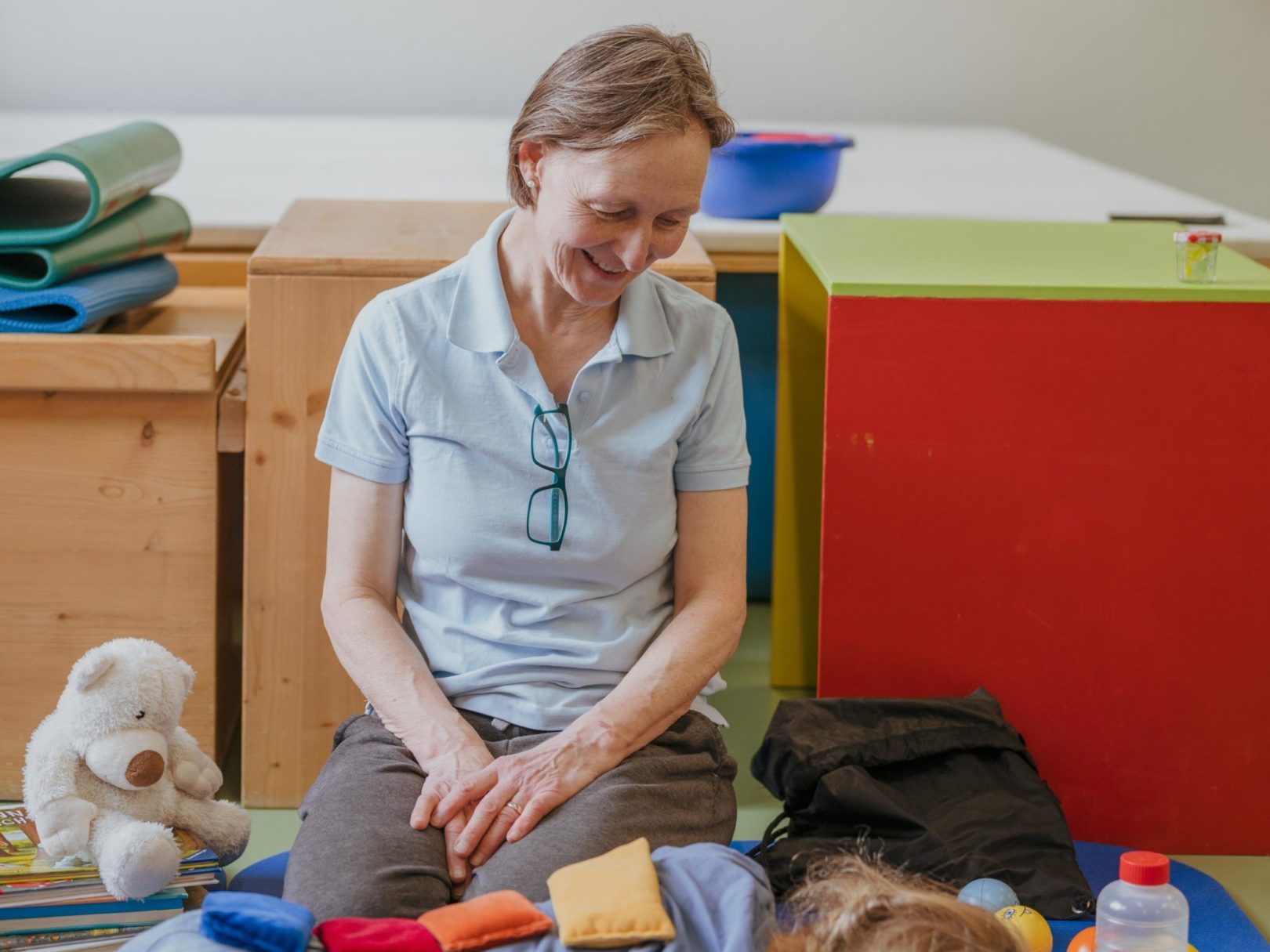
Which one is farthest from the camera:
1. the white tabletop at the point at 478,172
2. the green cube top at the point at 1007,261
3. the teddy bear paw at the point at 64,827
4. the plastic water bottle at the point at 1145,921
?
the white tabletop at the point at 478,172

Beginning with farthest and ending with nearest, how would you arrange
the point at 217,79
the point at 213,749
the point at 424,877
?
the point at 217,79 < the point at 213,749 < the point at 424,877

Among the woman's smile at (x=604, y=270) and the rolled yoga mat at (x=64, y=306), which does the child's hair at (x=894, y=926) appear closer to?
the woman's smile at (x=604, y=270)

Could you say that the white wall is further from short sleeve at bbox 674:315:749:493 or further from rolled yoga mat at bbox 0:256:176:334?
short sleeve at bbox 674:315:749:493

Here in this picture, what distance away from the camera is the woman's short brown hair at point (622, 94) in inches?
52.2

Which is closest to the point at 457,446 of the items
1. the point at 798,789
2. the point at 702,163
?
the point at 702,163

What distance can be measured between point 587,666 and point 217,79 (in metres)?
3.91

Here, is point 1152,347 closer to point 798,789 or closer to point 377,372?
point 798,789

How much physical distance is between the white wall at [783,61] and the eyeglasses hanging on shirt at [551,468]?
353 cm

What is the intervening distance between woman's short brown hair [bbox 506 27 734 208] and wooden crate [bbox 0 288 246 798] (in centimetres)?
68

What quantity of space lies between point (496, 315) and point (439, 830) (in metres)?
0.52

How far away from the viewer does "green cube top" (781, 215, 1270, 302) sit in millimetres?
1730

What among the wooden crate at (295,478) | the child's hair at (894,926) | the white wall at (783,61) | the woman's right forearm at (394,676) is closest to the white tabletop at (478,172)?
the white wall at (783,61)

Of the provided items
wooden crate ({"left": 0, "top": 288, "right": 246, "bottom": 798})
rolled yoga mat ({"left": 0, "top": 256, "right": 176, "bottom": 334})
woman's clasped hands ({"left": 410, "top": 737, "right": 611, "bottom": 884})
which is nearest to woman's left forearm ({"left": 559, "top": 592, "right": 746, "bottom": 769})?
woman's clasped hands ({"left": 410, "top": 737, "right": 611, "bottom": 884})

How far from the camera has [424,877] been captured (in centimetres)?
132
